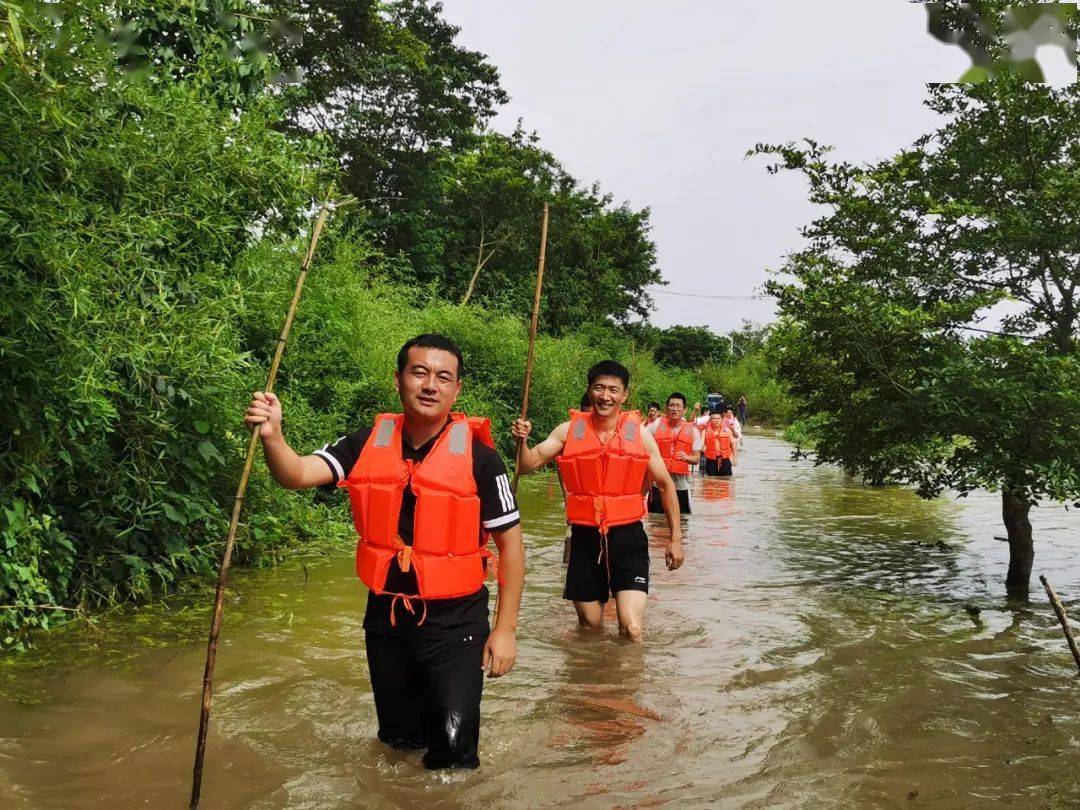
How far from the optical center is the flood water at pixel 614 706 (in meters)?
4.21

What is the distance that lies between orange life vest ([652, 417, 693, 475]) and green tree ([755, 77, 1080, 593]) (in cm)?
282

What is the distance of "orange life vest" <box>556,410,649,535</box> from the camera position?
6746 mm

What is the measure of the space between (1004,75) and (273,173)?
6.32m

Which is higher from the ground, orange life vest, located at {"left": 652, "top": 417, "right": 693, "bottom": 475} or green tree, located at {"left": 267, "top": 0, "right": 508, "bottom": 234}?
green tree, located at {"left": 267, "top": 0, "right": 508, "bottom": 234}

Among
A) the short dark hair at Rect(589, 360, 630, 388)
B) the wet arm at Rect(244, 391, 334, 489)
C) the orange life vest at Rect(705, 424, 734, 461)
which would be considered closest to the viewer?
the wet arm at Rect(244, 391, 334, 489)

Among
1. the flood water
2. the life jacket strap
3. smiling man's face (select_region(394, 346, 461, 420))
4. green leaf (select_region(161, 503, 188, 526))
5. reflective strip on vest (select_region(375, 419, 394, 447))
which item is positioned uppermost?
smiling man's face (select_region(394, 346, 461, 420))

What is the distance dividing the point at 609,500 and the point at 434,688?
3092 millimetres

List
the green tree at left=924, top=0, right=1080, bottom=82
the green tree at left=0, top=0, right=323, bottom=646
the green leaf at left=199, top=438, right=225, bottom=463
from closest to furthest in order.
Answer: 1. the green tree at left=924, top=0, right=1080, bottom=82
2. the green tree at left=0, top=0, right=323, bottom=646
3. the green leaf at left=199, top=438, right=225, bottom=463

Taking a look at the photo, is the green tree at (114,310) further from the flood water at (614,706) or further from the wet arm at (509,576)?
the wet arm at (509,576)

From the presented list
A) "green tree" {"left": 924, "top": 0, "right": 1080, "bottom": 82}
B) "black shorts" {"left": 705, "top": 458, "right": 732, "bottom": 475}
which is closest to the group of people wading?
"green tree" {"left": 924, "top": 0, "right": 1080, "bottom": 82}

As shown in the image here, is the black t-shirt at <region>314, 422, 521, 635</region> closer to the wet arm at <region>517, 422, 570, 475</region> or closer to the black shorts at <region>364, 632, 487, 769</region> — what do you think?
the black shorts at <region>364, 632, 487, 769</region>

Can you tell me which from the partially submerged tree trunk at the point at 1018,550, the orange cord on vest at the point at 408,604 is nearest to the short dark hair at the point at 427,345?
the orange cord on vest at the point at 408,604

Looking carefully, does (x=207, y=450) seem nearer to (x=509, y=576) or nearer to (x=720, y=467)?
(x=509, y=576)

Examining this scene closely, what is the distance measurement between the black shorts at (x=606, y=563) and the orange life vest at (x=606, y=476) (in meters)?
0.08
